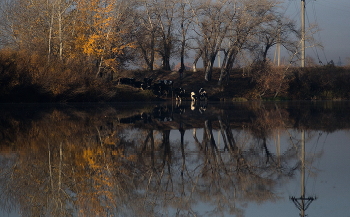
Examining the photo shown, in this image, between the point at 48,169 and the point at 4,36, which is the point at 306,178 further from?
the point at 4,36

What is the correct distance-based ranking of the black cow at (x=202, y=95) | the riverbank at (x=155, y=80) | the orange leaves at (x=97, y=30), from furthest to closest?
the black cow at (x=202, y=95) → the orange leaves at (x=97, y=30) → the riverbank at (x=155, y=80)

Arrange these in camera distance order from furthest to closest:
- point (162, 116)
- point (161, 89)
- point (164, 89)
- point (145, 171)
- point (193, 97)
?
point (193, 97) → point (164, 89) → point (161, 89) → point (162, 116) → point (145, 171)

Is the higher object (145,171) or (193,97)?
(193,97)

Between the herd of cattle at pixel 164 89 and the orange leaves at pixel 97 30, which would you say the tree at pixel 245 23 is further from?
the orange leaves at pixel 97 30

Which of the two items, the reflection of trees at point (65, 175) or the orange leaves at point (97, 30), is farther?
the orange leaves at point (97, 30)

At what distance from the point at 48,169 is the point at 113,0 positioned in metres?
32.9

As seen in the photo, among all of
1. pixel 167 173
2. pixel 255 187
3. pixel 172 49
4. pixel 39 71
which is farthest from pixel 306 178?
pixel 172 49

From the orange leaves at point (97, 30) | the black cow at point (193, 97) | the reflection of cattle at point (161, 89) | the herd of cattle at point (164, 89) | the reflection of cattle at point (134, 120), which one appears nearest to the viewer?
the reflection of cattle at point (134, 120)

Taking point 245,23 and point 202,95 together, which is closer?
point 245,23

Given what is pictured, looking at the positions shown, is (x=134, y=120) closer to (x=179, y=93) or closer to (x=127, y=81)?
(x=179, y=93)

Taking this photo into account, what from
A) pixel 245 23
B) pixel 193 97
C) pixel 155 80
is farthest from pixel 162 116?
pixel 155 80

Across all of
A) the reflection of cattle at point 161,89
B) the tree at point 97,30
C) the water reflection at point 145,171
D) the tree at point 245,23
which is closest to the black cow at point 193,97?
the reflection of cattle at point 161,89

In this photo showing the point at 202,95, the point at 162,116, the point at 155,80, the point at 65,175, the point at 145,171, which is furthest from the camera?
the point at 155,80

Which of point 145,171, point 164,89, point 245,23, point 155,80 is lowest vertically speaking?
point 145,171
